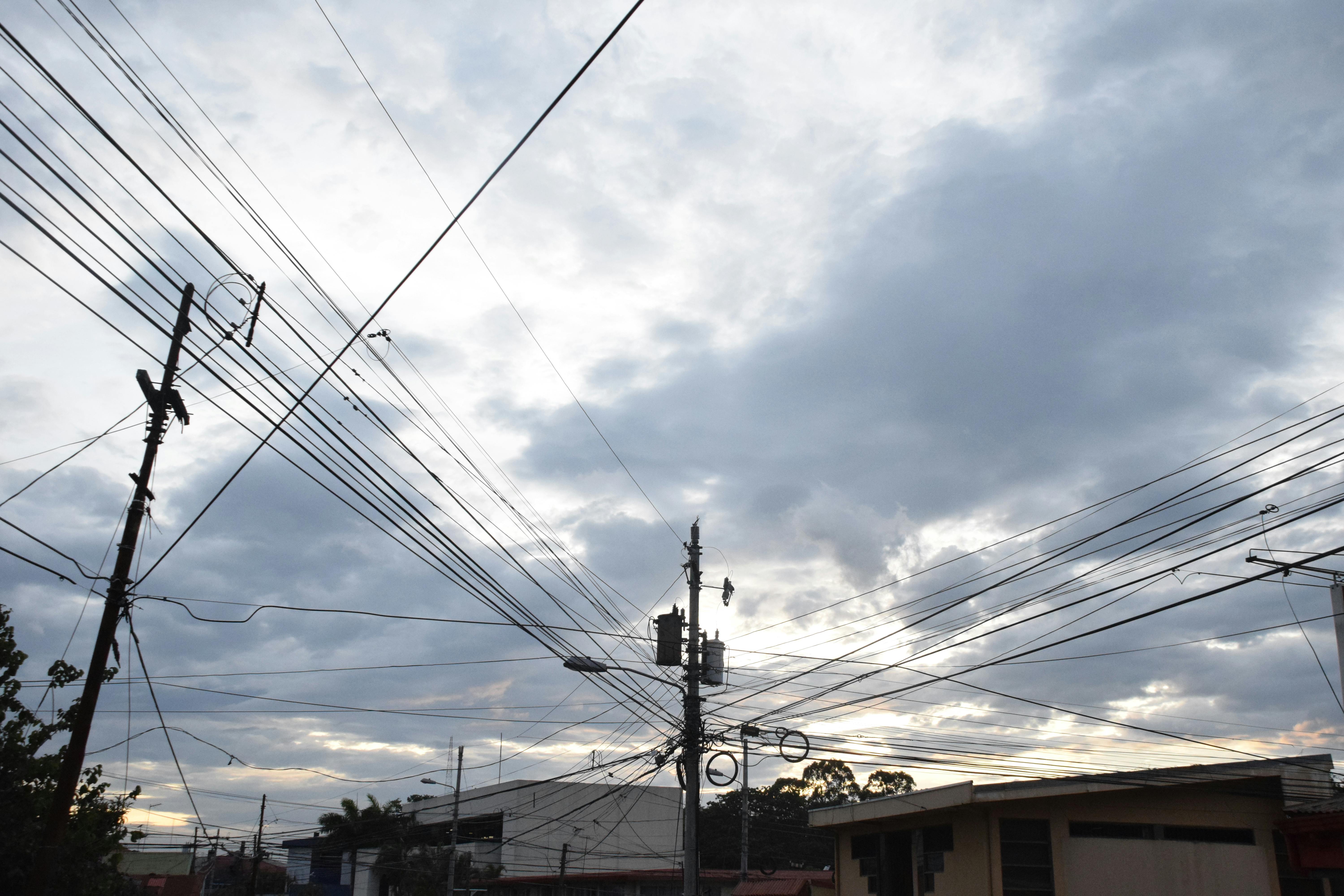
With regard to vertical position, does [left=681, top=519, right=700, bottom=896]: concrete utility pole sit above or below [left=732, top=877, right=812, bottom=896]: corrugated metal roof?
above

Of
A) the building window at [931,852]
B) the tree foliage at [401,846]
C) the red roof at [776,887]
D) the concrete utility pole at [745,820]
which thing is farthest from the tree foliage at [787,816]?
the building window at [931,852]

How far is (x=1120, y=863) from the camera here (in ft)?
64.8

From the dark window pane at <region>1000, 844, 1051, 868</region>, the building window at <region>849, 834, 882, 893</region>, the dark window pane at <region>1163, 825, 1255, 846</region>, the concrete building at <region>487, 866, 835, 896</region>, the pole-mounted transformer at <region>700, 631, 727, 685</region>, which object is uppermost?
the pole-mounted transformer at <region>700, 631, 727, 685</region>

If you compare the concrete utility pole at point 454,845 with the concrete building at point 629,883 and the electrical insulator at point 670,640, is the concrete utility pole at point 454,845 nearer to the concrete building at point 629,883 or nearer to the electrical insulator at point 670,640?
the concrete building at point 629,883

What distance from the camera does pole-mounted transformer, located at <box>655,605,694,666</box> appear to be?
23.4 m

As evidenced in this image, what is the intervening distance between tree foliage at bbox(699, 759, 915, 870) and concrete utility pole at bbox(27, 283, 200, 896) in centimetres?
6210

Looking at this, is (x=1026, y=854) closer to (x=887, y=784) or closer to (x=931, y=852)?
(x=931, y=852)

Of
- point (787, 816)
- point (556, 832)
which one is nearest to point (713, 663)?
point (556, 832)

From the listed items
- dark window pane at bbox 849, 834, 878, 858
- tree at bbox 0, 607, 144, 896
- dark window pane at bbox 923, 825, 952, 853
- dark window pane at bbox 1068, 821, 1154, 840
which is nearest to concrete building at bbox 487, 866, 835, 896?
dark window pane at bbox 849, 834, 878, 858

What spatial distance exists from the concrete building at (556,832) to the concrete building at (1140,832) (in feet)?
138

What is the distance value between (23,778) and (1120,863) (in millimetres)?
21185

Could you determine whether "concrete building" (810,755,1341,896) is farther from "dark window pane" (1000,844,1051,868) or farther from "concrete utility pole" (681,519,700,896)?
"concrete utility pole" (681,519,700,896)

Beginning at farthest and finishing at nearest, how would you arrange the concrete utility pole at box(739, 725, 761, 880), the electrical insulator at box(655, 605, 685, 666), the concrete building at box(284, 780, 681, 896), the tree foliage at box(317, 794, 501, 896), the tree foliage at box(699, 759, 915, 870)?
1. the tree foliage at box(699, 759, 915, 870)
2. the concrete building at box(284, 780, 681, 896)
3. the tree foliage at box(317, 794, 501, 896)
4. the concrete utility pole at box(739, 725, 761, 880)
5. the electrical insulator at box(655, 605, 685, 666)

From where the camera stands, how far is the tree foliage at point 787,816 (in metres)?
71.4
